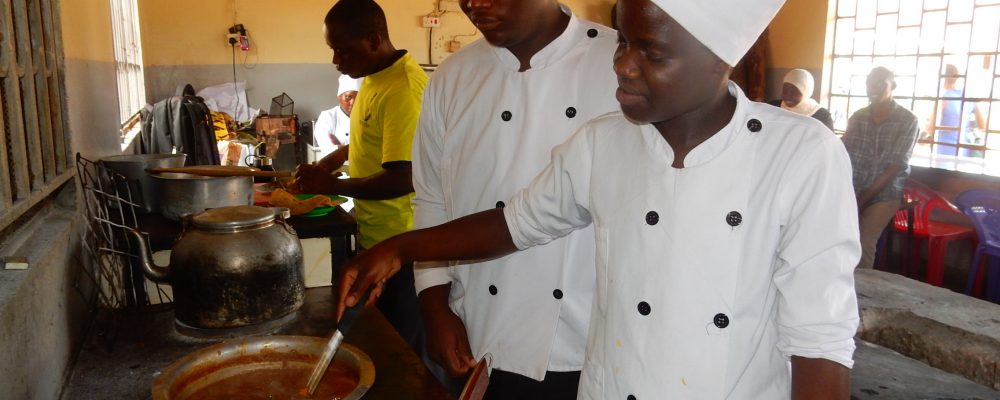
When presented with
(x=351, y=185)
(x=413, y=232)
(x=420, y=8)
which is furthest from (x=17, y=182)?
(x=420, y=8)

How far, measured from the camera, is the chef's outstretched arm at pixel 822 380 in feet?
3.48

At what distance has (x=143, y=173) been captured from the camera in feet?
8.22

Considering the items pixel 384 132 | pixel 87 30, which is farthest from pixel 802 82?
pixel 87 30

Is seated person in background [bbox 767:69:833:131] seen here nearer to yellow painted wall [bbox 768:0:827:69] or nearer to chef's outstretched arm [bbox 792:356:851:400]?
yellow painted wall [bbox 768:0:827:69]

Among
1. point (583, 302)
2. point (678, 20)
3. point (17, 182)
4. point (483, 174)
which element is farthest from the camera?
point (483, 174)

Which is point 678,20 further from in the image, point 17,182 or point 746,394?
point 17,182

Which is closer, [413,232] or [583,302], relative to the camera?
[413,232]

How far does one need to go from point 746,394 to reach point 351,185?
6.18ft

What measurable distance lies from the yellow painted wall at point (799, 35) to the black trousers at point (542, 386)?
23.4 feet

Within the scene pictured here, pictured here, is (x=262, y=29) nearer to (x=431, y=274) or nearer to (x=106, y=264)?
(x=106, y=264)

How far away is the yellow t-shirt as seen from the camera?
270 cm

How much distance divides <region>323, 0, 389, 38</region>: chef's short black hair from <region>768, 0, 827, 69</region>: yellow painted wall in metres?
6.21

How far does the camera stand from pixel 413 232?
1.46m

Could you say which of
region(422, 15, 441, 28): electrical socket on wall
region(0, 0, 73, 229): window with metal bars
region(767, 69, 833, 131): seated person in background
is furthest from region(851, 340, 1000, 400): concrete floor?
region(422, 15, 441, 28): electrical socket on wall
